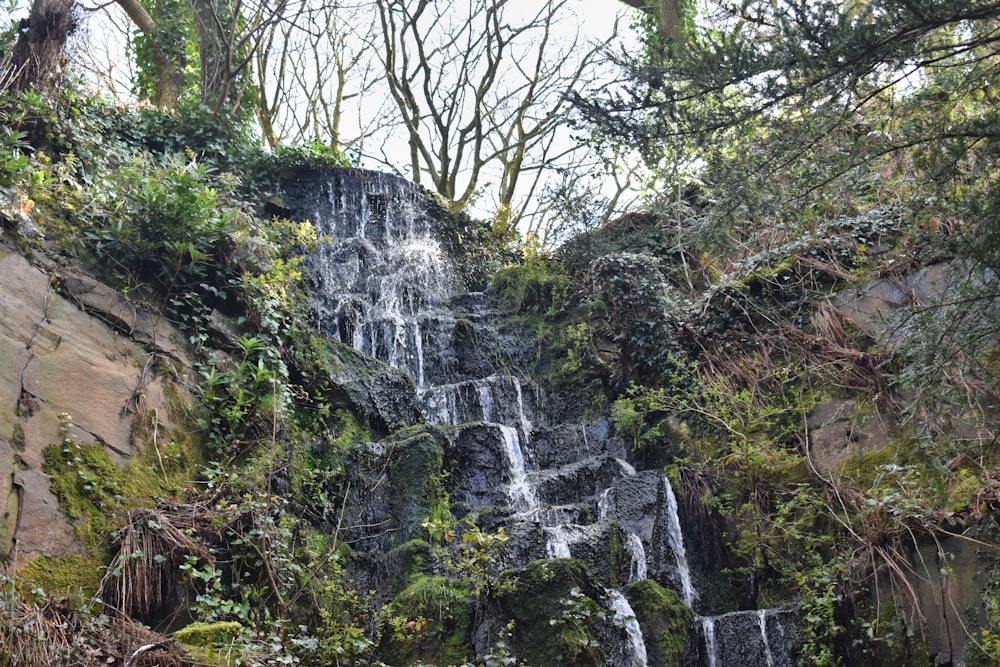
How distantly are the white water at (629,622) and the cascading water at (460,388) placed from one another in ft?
0.04

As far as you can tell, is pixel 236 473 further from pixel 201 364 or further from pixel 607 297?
pixel 607 297

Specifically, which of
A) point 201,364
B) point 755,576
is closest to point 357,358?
point 201,364

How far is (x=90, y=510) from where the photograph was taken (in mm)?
5582

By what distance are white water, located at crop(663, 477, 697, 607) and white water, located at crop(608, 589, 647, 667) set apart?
107 centimetres

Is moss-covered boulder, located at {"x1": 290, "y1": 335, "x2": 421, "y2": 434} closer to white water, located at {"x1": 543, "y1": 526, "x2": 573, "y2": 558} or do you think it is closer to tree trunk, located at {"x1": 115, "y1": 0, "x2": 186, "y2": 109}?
white water, located at {"x1": 543, "y1": 526, "x2": 573, "y2": 558}

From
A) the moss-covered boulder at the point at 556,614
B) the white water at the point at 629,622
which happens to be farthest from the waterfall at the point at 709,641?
the moss-covered boulder at the point at 556,614

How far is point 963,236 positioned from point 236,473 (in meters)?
5.66

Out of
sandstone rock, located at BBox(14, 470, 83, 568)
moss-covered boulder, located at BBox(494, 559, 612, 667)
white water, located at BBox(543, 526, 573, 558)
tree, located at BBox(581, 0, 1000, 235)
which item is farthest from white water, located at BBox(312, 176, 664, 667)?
sandstone rock, located at BBox(14, 470, 83, 568)

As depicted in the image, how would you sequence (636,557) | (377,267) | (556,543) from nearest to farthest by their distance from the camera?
(556,543)
(636,557)
(377,267)

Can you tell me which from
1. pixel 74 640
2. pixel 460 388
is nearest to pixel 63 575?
pixel 74 640

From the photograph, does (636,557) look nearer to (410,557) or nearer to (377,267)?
(410,557)

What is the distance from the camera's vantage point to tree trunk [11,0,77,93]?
8.24 metres

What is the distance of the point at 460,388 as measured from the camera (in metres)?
10.2

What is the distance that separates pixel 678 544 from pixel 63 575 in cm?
547
